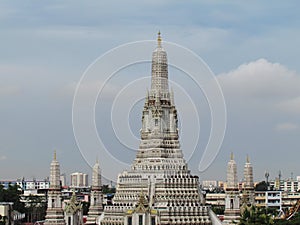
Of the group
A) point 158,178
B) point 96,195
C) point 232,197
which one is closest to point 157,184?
point 158,178

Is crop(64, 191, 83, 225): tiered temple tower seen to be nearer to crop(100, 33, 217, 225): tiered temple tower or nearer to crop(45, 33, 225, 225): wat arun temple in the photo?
crop(45, 33, 225, 225): wat arun temple

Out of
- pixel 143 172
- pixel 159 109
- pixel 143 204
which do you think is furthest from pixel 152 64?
pixel 143 204

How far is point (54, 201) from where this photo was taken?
80500mm

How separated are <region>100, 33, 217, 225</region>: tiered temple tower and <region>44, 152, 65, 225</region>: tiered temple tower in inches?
204

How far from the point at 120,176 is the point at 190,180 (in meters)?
8.40

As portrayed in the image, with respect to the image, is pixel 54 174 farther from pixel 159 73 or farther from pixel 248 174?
pixel 248 174

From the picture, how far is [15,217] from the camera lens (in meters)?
104

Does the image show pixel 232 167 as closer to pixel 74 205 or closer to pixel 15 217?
pixel 74 205

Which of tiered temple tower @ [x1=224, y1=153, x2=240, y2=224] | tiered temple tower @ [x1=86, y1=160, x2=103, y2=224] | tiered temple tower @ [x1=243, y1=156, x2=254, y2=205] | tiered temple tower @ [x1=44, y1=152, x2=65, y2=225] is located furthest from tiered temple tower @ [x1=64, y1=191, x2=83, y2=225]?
tiered temple tower @ [x1=243, y1=156, x2=254, y2=205]

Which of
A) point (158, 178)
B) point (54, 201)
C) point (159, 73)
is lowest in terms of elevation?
point (54, 201)

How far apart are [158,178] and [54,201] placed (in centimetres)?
1346

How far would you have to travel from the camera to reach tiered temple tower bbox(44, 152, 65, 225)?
7944 cm

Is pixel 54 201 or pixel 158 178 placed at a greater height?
pixel 158 178

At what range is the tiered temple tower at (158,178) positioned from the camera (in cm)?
7275
